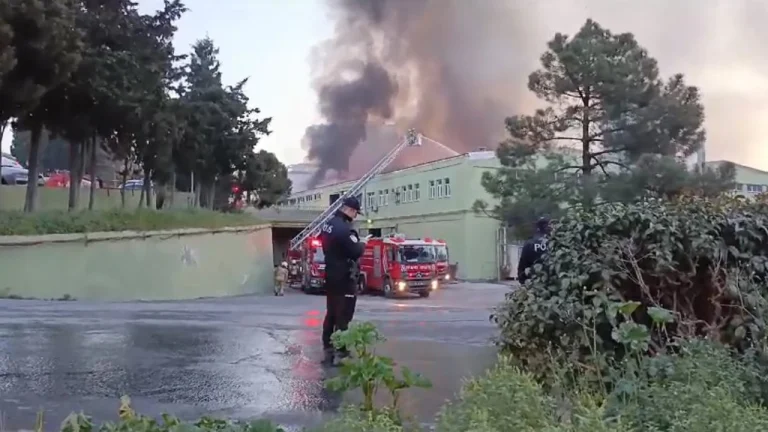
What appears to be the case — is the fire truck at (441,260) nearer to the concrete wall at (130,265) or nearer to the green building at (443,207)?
the concrete wall at (130,265)

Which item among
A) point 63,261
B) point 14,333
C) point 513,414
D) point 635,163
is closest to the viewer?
point 513,414

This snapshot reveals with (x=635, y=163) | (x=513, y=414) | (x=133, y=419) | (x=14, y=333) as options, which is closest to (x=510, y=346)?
(x=513, y=414)

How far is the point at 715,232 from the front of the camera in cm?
471

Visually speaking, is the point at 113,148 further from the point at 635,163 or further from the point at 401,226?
the point at 401,226

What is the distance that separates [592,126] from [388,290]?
9539 millimetres

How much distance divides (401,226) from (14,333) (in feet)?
154

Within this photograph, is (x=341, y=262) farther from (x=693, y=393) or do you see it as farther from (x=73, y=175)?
(x=73, y=175)

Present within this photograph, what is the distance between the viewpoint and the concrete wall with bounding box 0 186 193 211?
31266 millimetres

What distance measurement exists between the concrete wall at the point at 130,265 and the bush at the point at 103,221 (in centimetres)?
23

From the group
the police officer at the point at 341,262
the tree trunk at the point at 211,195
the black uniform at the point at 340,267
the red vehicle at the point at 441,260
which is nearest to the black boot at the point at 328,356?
the police officer at the point at 341,262

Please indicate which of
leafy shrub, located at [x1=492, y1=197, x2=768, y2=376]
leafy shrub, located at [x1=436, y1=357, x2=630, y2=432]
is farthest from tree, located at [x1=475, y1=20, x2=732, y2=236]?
leafy shrub, located at [x1=436, y1=357, x2=630, y2=432]

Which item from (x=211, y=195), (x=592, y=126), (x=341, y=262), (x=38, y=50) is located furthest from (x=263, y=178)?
(x=341, y=262)

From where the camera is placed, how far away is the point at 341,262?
8.09m

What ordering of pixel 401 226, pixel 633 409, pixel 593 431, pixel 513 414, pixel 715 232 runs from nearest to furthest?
pixel 593 431 → pixel 513 414 → pixel 633 409 → pixel 715 232 → pixel 401 226
